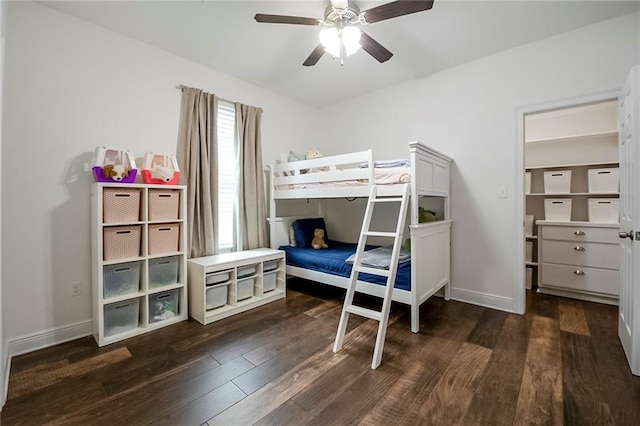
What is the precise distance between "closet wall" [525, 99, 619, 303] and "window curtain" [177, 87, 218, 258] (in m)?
3.43

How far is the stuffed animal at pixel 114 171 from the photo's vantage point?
6.97 ft

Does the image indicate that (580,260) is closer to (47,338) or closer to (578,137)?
(578,137)

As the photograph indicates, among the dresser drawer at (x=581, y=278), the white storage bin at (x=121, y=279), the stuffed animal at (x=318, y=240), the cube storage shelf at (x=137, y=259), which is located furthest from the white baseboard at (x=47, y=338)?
the dresser drawer at (x=581, y=278)

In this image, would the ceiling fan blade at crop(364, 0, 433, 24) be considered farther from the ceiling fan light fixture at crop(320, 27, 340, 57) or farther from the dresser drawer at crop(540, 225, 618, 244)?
the dresser drawer at crop(540, 225, 618, 244)

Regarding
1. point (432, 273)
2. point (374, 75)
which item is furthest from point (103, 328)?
point (374, 75)

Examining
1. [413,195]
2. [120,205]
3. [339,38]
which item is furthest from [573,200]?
[120,205]

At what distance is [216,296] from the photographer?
2.55m

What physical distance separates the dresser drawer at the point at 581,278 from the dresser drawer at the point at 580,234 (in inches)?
12.1

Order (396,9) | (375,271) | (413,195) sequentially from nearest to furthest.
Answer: (396,9) < (375,271) < (413,195)

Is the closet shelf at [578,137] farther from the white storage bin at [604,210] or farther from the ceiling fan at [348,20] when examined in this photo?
the ceiling fan at [348,20]

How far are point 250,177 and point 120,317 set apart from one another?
1.81 metres

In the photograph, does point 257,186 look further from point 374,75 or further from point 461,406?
point 461,406

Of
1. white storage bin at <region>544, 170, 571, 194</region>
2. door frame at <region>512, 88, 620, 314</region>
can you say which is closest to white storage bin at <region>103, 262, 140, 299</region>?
door frame at <region>512, 88, 620, 314</region>

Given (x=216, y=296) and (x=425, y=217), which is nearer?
(x=216, y=296)
